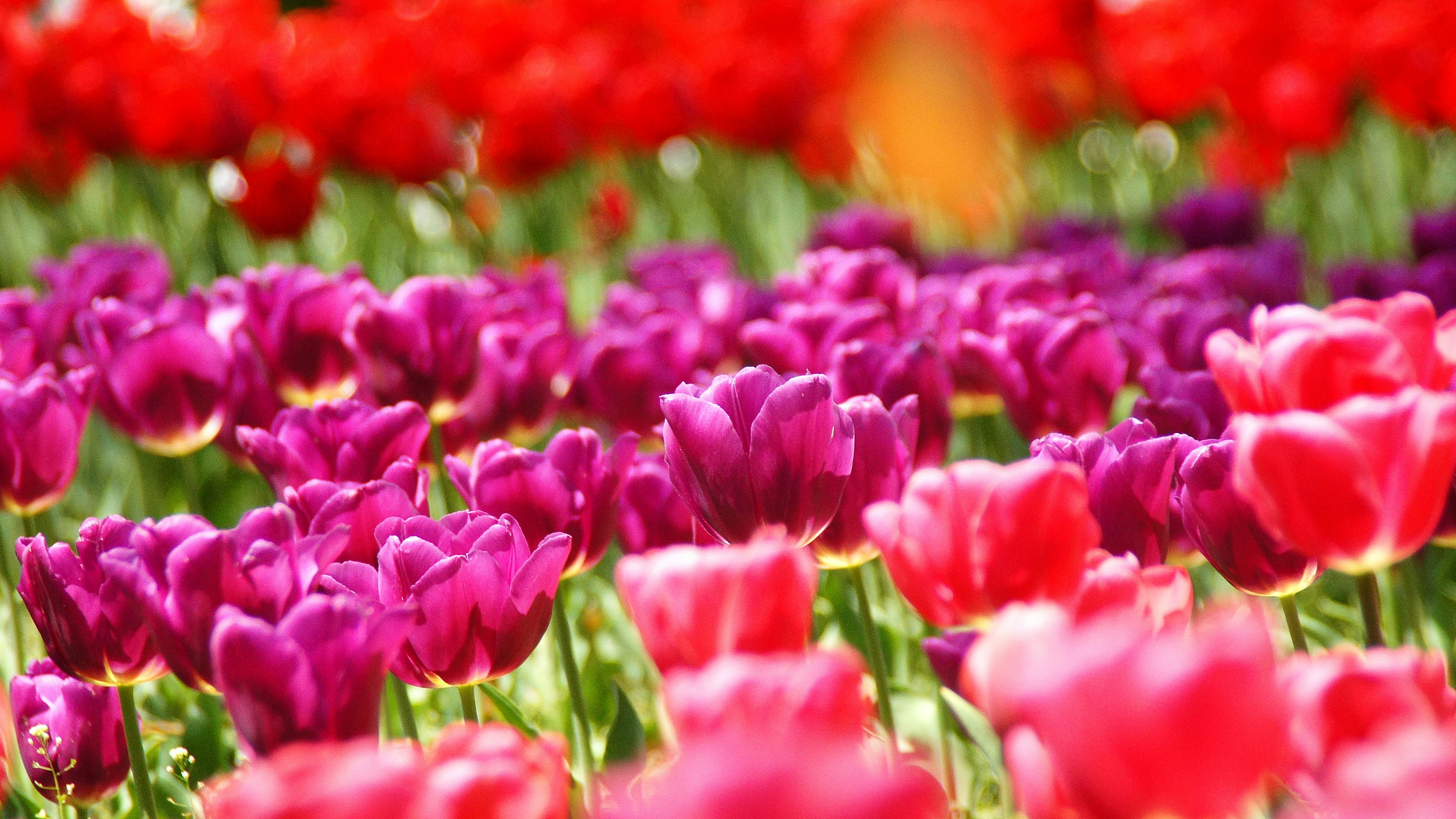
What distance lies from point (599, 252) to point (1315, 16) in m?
2.47

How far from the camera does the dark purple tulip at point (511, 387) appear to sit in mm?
1526

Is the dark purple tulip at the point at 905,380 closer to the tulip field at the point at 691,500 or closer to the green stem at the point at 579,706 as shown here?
the tulip field at the point at 691,500

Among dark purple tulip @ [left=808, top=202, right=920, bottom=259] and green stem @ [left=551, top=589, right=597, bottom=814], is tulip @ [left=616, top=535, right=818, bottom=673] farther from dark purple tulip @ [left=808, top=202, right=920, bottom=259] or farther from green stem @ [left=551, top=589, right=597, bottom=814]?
dark purple tulip @ [left=808, top=202, right=920, bottom=259]

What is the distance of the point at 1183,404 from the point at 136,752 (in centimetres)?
93

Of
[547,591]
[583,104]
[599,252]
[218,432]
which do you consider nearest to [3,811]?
[218,432]

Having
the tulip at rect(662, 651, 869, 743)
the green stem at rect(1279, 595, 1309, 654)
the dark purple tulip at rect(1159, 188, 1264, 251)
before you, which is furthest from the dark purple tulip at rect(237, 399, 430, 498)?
the dark purple tulip at rect(1159, 188, 1264, 251)

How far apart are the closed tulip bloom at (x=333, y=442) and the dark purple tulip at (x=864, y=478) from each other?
17.0 inches

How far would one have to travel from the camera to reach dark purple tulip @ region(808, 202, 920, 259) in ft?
8.36

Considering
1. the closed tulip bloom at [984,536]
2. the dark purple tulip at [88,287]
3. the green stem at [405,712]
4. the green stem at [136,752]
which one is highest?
the dark purple tulip at [88,287]

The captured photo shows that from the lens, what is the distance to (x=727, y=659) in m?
0.58

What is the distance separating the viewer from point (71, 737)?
3.27 ft

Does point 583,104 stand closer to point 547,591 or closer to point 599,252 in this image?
point 599,252

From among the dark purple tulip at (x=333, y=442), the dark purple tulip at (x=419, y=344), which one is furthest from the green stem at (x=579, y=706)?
the dark purple tulip at (x=419, y=344)

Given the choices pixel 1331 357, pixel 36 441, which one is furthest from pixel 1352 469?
pixel 36 441
